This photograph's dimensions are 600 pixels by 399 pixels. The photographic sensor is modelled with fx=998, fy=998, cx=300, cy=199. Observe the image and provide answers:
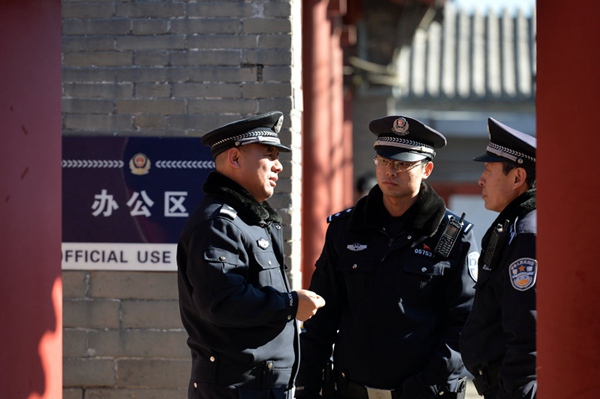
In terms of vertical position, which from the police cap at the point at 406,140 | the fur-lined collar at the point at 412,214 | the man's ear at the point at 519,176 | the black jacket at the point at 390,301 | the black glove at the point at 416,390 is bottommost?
the black glove at the point at 416,390

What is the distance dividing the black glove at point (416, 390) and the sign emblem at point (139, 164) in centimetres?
178

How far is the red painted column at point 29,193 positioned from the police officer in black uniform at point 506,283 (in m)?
1.41

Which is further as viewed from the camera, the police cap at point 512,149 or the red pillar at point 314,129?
the red pillar at point 314,129

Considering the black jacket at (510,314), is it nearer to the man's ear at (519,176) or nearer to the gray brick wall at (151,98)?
the man's ear at (519,176)

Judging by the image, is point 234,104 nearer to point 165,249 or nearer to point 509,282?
point 165,249

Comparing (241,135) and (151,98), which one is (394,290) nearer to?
(241,135)

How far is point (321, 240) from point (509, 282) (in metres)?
4.35

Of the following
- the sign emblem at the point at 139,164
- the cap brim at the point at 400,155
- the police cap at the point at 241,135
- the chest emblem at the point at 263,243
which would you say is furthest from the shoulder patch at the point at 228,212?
the sign emblem at the point at 139,164

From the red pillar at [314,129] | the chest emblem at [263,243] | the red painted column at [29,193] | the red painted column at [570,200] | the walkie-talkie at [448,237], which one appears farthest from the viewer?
the red pillar at [314,129]

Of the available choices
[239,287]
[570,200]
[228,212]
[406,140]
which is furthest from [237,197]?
[570,200]

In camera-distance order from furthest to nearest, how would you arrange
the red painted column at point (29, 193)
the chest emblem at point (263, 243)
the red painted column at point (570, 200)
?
the chest emblem at point (263, 243) → the red painted column at point (29, 193) → the red painted column at point (570, 200)

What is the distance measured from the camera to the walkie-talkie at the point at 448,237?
3750 mm

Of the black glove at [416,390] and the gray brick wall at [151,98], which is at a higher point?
the gray brick wall at [151,98]

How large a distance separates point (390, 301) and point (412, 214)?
0.36m
